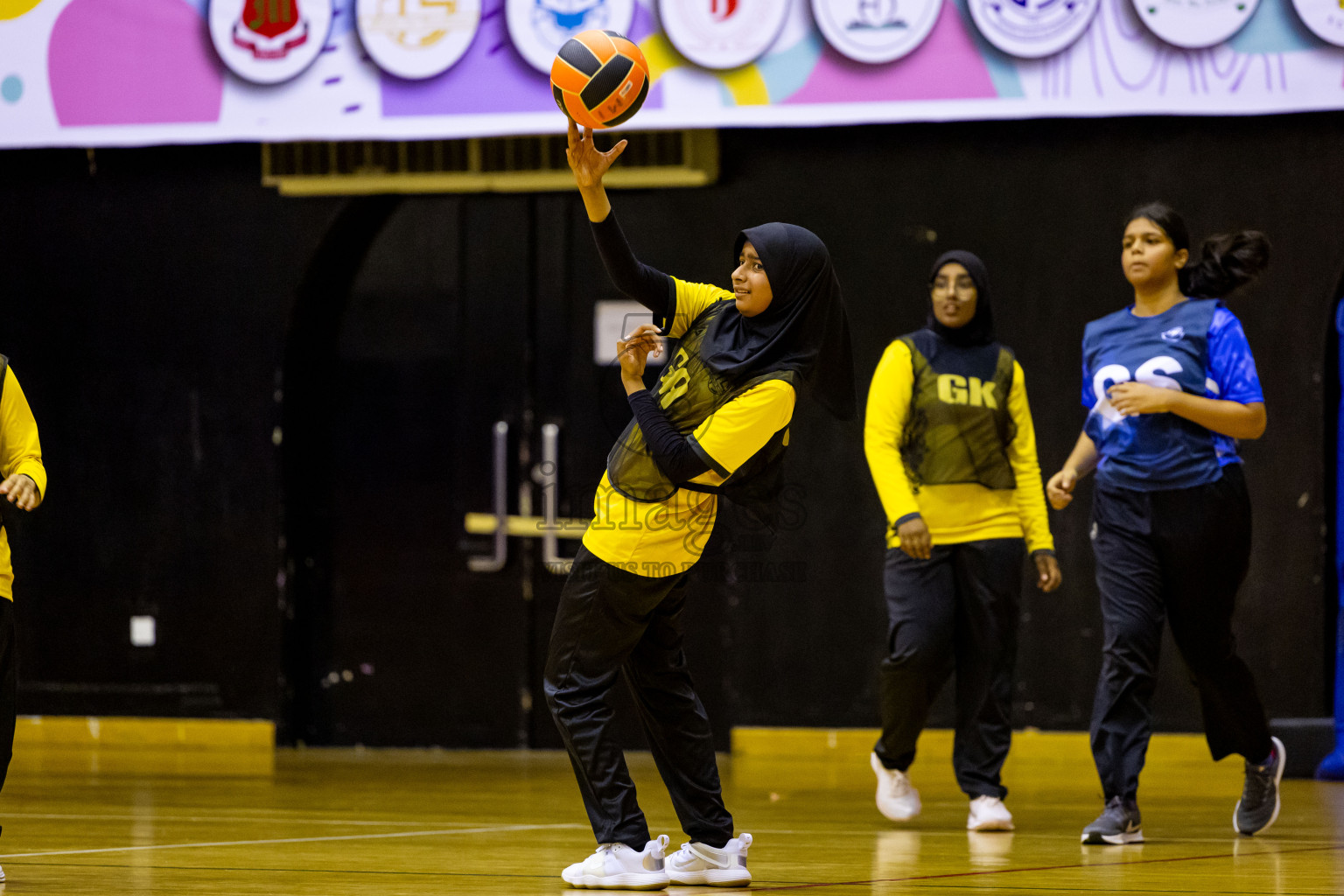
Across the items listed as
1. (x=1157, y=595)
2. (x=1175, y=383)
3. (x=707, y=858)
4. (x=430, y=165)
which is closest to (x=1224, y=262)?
(x=1175, y=383)

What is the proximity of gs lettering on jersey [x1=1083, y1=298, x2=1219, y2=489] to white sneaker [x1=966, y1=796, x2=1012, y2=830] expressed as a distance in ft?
3.31

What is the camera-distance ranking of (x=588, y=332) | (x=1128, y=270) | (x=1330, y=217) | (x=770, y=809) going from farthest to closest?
1. (x=588, y=332)
2. (x=1330, y=217)
3. (x=770, y=809)
4. (x=1128, y=270)

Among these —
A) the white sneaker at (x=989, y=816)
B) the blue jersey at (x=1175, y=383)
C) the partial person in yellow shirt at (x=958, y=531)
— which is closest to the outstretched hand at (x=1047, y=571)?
the partial person in yellow shirt at (x=958, y=531)

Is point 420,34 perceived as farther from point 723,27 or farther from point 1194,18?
point 1194,18

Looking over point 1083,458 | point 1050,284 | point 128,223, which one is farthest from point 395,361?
point 1083,458

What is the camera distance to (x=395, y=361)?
6.92 m

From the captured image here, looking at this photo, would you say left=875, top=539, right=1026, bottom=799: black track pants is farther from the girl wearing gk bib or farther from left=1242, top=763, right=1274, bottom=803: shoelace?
the girl wearing gk bib

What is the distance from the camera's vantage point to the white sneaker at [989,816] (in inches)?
174

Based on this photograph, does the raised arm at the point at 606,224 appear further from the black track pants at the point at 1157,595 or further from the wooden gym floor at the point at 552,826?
the black track pants at the point at 1157,595

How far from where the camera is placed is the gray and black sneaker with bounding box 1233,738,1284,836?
431 cm

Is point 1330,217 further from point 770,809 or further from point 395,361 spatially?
point 395,361

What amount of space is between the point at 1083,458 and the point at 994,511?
33 cm

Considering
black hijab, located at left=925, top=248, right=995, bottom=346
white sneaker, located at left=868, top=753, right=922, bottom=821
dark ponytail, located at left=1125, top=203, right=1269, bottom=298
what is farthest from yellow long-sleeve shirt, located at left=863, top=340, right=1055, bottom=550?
white sneaker, located at left=868, top=753, right=922, bottom=821

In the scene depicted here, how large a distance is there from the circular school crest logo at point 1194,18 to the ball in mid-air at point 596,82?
2782 millimetres
